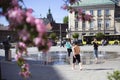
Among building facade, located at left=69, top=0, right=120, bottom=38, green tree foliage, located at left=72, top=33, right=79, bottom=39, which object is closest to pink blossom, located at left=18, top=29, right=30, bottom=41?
green tree foliage, located at left=72, top=33, right=79, bottom=39

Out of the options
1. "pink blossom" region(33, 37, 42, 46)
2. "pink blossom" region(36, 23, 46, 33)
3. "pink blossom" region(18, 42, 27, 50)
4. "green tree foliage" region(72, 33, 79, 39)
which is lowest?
"green tree foliage" region(72, 33, 79, 39)

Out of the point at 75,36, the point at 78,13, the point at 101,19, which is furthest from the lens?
the point at 101,19

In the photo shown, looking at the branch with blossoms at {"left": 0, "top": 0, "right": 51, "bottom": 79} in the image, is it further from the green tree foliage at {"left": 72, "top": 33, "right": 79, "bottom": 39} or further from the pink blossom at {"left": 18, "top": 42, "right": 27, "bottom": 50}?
the green tree foliage at {"left": 72, "top": 33, "right": 79, "bottom": 39}

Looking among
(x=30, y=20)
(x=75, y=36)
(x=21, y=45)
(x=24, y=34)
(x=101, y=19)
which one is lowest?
(x=75, y=36)

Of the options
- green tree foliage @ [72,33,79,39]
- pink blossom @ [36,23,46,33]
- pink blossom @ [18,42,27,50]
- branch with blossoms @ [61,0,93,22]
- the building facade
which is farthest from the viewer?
the building facade

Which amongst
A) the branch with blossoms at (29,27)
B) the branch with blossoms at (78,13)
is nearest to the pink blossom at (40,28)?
the branch with blossoms at (29,27)

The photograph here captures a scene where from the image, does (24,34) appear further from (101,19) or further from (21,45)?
(101,19)

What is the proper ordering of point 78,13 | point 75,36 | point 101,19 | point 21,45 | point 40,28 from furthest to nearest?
1. point 101,19
2. point 75,36
3. point 78,13
4. point 21,45
5. point 40,28

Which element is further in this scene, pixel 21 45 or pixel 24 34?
pixel 21 45

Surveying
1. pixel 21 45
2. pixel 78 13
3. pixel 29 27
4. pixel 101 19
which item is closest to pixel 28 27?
pixel 29 27

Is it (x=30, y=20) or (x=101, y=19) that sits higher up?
(x=101, y=19)

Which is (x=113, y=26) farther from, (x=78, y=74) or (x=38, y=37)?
(x=38, y=37)

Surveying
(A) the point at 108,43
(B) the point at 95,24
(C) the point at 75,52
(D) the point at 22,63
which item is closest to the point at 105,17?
(B) the point at 95,24

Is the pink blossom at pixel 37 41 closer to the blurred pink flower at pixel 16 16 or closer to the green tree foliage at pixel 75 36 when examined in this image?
the blurred pink flower at pixel 16 16
